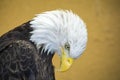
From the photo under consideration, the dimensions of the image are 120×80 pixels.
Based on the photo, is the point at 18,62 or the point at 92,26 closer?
the point at 18,62

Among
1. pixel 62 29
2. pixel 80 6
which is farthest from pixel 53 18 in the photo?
pixel 80 6

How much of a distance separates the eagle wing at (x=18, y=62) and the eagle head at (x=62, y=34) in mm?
75

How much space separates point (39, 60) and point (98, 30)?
1.44 m

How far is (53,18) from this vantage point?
4.44 feet

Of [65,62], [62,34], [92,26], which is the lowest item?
[65,62]

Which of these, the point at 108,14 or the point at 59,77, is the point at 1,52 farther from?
the point at 108,14

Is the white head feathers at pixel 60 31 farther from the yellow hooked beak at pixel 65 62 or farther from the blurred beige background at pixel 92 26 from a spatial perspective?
the blurred beige background at pixel 92 26

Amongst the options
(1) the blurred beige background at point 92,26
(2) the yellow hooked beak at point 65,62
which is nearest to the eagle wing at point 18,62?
(2) the yellow hooked beak at point 65,62

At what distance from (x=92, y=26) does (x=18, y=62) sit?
1.45 meters

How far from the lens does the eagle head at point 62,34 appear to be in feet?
4.38

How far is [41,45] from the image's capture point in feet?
4.47

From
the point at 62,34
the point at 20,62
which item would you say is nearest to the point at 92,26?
the point at 62,34

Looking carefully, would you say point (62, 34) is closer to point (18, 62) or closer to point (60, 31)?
point (60, 31)

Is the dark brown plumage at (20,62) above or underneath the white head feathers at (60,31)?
underneath
